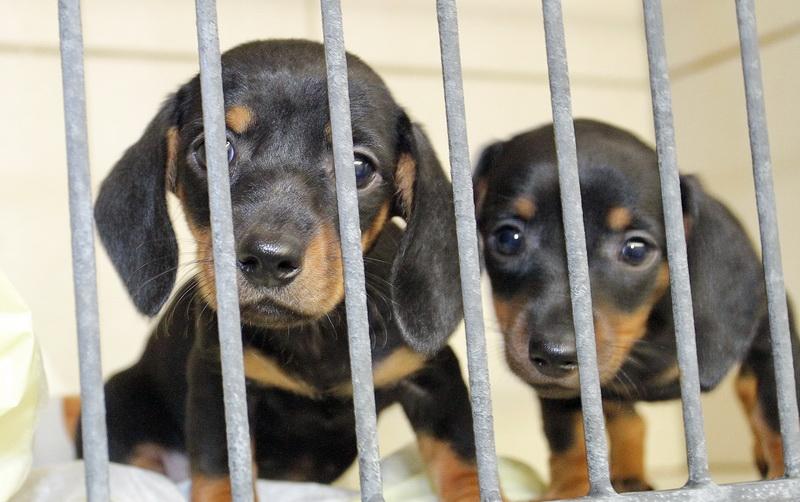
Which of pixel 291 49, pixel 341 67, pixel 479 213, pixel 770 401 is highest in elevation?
pixel 291 49

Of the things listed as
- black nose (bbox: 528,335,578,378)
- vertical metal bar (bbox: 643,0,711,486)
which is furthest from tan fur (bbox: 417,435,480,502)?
vertical metal bar (bbox: 643,0,711,486)

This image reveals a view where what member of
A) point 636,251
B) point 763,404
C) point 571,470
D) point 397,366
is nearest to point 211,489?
point 397,366

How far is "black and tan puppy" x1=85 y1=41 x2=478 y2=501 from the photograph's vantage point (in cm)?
178

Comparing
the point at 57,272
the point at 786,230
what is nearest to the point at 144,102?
the point at 57,272

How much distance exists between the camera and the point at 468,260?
1450mm

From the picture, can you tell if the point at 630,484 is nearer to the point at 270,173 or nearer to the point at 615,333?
the point at 615,333

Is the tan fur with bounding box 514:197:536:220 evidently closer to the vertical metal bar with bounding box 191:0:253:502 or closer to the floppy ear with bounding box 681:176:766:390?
the floppy ear with bounding box 681:176:766:390

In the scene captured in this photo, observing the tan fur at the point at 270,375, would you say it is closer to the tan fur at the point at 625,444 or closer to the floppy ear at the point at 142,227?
the floppy ear at the point at 142,227

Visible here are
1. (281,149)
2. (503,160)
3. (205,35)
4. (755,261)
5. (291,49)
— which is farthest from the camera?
(503,160)

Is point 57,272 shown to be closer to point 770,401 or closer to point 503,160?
point 503,160

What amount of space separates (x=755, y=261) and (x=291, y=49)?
1144mm

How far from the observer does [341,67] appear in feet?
4.63

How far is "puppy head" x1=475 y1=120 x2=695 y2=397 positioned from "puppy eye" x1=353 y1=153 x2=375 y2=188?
0.44 metres

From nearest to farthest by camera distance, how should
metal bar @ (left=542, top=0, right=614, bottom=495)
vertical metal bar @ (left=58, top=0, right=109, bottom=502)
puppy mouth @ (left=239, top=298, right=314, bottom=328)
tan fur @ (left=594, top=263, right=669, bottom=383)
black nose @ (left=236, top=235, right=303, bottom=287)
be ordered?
vertical metal bar @ (left=58, top=0, right=109, bottom=502) < metal bar @ (left=542, top=0, right=614, bottom=495) < black nose @ (left=236, top=235, right=303, bottom=287) < puppy mouth @ (left=239, top=298, right=314, bottom=328) < tan fur @ (left=594, top=263, right=669, bottom=383)
